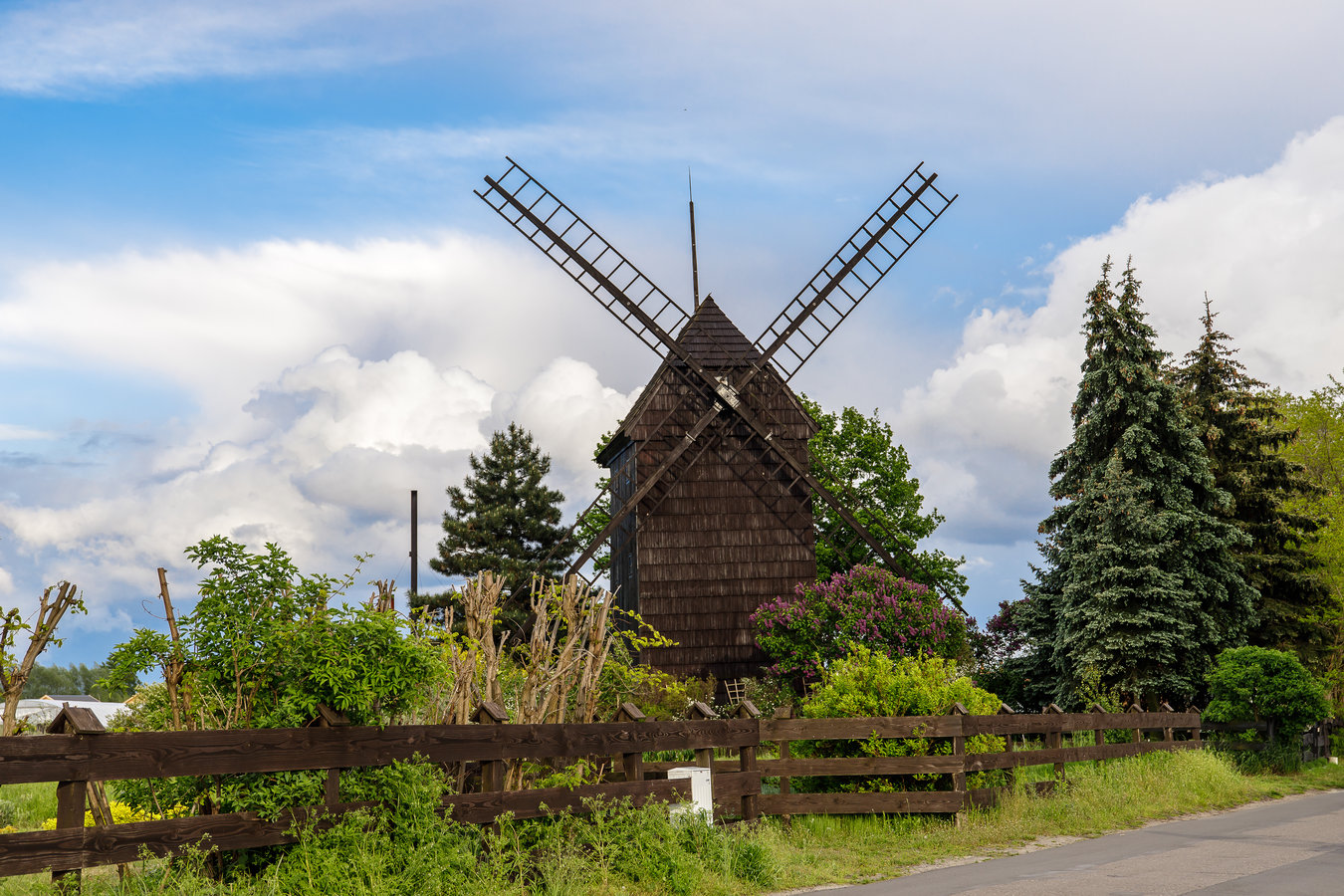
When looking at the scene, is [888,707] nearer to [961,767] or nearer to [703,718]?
[961,767]

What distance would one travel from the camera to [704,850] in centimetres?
991

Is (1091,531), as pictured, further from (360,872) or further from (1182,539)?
(360,872)

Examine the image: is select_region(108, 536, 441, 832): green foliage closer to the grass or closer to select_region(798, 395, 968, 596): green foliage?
the grass

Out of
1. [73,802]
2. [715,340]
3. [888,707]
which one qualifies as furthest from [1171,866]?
[715,340]

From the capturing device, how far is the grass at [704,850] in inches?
299

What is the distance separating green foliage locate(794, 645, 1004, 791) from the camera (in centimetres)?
1327

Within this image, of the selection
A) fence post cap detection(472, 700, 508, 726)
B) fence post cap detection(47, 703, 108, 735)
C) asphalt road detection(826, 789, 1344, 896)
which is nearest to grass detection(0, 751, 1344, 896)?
asphalt road detection(826, 789, 1344, 896)

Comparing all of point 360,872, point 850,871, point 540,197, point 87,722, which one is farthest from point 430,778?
point 540,197

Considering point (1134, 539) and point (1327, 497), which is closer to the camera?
point (1134, 539)

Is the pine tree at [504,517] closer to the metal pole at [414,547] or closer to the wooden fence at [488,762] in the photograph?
the metal pole at [414,547]

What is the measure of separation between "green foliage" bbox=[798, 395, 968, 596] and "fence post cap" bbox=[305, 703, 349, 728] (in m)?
31.4

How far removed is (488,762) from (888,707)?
6.35 meters

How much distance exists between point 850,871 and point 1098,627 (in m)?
17.4

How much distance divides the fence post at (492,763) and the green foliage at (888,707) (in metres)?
5.59
